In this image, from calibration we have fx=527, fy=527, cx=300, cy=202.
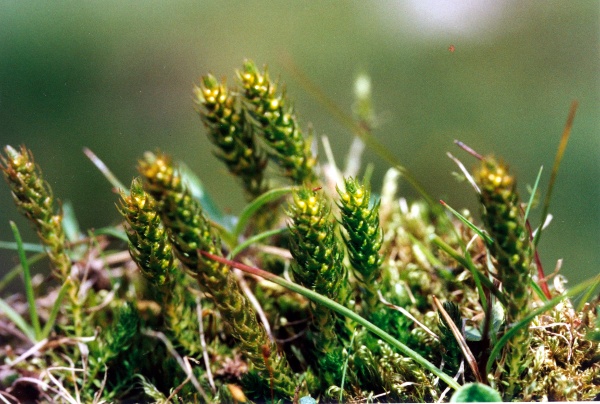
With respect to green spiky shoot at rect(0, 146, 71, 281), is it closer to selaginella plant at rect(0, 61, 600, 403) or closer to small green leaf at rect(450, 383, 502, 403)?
selaginella plant at rect(0, 61, 600, 403)

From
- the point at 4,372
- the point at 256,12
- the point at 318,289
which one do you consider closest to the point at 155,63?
the point at 256,12

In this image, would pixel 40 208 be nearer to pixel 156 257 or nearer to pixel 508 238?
pixel 156 257

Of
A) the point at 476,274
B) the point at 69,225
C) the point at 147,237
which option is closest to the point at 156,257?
the point at 147,237

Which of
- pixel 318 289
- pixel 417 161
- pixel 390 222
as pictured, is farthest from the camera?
pixel 417 161

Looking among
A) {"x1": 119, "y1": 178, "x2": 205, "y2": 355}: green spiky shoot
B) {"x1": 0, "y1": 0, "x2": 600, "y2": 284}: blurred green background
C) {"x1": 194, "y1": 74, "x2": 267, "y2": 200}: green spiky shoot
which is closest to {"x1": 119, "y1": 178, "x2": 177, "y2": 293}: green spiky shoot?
{"x1": 119, "y1": 178, "x2": 205, "y2": 355}: green spiky shoot

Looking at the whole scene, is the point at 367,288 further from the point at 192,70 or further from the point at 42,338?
the point at 192,70

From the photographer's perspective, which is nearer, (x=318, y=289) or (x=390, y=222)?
(x=318, y=289)

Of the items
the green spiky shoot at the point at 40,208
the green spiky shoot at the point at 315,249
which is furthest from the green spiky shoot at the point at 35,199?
the green spiky shoot at the point at 315,249
